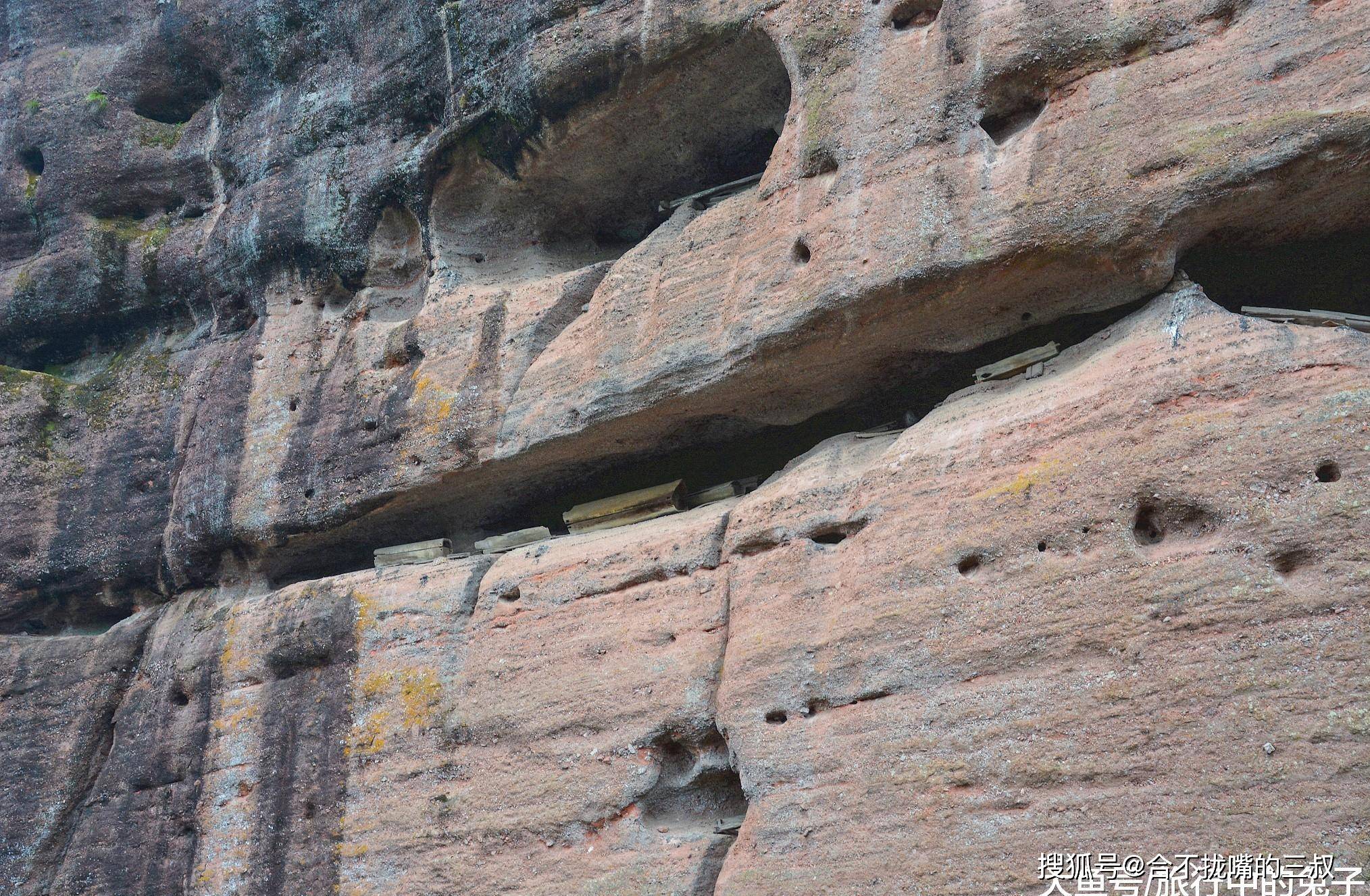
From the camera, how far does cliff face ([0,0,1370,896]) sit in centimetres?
548

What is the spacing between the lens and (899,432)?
716 centimetres

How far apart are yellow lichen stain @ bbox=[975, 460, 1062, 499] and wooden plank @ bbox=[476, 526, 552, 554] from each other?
3.56 metres

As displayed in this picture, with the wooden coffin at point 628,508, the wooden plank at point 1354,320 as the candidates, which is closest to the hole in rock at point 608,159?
the wooden coffin at point 628,508

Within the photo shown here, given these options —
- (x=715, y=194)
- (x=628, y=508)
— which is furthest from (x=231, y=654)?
(x=715, y=194)

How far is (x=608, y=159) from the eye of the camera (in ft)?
30.6

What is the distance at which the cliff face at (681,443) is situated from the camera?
5477 mm


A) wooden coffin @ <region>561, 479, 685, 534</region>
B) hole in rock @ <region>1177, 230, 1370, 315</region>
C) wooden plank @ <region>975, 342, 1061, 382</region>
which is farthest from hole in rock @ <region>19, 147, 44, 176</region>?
hole in rock @ <region>1177, 230, 1370, 315</region>

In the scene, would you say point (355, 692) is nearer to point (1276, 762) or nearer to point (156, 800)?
point (156, 800)

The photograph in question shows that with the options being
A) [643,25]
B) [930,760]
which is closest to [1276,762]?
[930,760]

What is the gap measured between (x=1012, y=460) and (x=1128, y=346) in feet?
2.88

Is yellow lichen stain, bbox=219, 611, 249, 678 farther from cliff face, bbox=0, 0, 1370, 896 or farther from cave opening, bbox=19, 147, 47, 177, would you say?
cave opening, bbox=19, 147, 47, 177

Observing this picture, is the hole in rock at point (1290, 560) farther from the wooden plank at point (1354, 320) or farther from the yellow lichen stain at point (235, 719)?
the yellow lichen stain at point (235, 719)

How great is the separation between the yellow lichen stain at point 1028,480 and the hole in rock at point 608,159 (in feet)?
12.6

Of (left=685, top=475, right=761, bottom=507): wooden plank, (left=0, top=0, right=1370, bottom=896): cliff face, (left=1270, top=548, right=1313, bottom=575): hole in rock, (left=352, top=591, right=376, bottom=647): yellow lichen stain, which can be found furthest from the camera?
(left=352, top=591, right=376, bottom=647): yellow lichen stain
